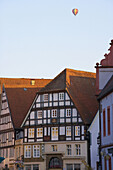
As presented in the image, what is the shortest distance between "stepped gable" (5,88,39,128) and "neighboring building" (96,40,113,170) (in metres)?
35.8

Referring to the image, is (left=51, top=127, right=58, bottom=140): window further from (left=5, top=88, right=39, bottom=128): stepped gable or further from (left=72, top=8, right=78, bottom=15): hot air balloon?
(left=72, top=8, right=78, bottom=15): hot air balloon

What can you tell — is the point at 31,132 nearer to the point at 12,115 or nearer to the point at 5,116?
the point at 12,115

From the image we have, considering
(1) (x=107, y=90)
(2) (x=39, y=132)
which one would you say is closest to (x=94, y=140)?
(2) (x=39, y=132)

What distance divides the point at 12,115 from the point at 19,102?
3553 millimetres

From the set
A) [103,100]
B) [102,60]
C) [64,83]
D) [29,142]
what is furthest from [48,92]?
[103,100]

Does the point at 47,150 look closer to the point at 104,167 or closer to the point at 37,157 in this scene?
the point at 37,157

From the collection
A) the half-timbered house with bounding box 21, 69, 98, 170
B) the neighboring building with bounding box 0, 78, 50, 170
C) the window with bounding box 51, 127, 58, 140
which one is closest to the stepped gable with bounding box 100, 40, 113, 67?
the half-timbered house with bounding box 21, 69, 98, 170

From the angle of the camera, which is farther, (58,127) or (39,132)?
(39,132)

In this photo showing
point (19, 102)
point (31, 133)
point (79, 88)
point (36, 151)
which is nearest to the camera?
point (36, 151)

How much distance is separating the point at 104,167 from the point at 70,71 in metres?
39.7

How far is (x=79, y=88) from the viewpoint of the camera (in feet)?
242

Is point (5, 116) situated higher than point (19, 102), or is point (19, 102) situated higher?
point (19, 102)

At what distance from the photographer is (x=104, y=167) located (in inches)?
1462

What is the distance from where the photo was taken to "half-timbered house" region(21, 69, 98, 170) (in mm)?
66875
